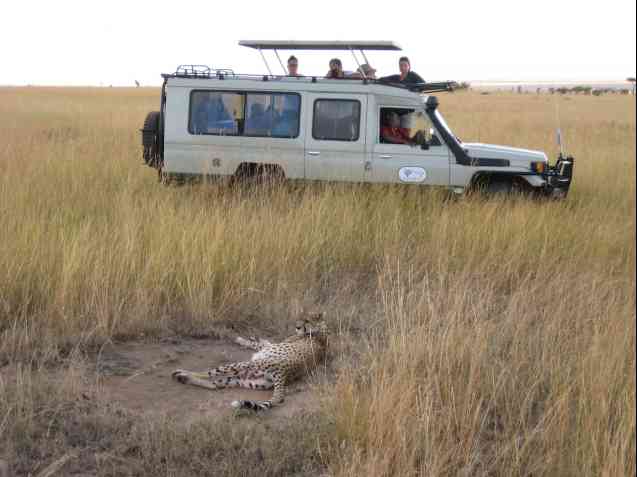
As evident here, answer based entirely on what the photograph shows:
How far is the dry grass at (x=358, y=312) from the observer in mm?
2957

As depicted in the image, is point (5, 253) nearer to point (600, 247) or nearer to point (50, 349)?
point (50, 349)

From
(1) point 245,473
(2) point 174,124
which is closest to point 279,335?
(1) point 245,473

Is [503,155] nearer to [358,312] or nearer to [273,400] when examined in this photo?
[358,312]

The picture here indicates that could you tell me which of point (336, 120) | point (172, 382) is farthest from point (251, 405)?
point (336, 120)

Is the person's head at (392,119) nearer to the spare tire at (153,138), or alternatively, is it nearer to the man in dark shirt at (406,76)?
the man in dark shirt at (406,76)

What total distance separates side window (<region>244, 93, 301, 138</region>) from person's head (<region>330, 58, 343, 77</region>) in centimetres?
100

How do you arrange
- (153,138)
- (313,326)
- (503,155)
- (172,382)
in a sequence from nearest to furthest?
(172,382) → (313,326) → (503,155) → (153,138)

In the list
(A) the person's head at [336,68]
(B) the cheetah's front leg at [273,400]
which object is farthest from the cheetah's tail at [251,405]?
(A) the person's head at [336,68]

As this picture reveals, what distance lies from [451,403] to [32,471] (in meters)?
2.10

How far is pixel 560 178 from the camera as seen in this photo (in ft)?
27.8

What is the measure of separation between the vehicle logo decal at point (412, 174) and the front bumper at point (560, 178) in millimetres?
1593

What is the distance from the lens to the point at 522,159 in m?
8.59

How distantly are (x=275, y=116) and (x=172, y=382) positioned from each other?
17.1 feet

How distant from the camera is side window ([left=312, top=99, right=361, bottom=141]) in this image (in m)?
8.61
